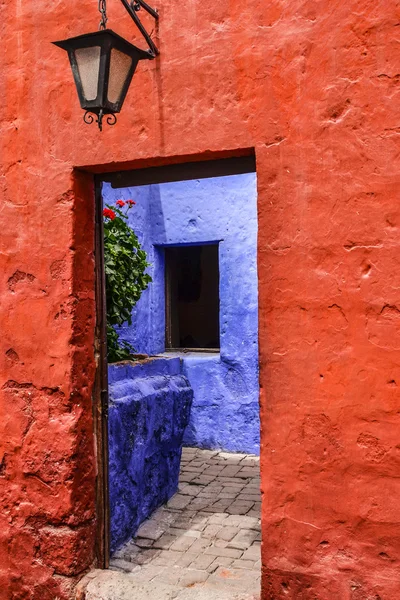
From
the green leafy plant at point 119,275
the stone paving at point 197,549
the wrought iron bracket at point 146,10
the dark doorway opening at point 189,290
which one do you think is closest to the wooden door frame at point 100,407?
the stone paving at point 197,549

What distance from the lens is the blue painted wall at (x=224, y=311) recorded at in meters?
7.26

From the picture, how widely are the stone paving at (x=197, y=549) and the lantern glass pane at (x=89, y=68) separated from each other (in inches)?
99.0

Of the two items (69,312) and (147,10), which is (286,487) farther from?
(147,10)

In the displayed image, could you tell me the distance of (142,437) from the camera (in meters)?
4.87

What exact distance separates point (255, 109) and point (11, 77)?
4.98 feet

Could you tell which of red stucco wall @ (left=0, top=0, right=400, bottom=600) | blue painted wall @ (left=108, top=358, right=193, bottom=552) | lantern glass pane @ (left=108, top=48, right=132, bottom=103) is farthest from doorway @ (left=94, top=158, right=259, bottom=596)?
lantern glass pane @ (left=108, top=48, right=132, bottom=103)

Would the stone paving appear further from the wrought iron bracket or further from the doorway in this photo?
the wrought iron bracket

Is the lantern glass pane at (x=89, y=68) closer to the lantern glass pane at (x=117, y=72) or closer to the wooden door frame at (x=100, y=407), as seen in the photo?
the lantern glass pane at (x=117, y=72)

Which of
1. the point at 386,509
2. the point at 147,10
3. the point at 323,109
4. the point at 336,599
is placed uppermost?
the point at 147,10

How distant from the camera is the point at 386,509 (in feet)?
9.29

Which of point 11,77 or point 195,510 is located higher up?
point 11,77

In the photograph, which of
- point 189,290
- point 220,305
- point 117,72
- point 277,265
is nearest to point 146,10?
point 117,72

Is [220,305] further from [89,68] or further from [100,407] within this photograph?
[89,68]

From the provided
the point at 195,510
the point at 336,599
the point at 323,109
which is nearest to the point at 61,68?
the point at 323,109
